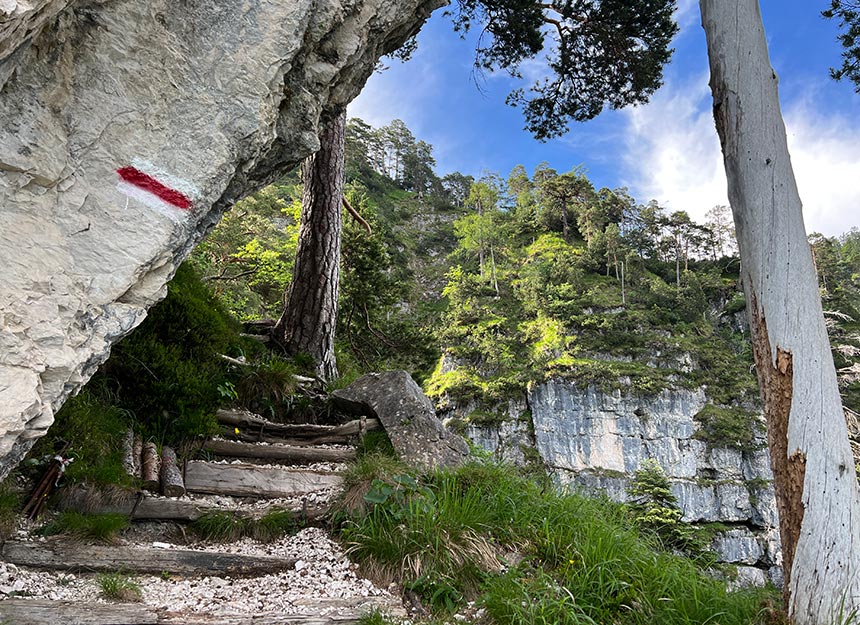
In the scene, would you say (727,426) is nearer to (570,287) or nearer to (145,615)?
(570,287)

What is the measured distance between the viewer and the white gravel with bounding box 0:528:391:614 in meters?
2.82

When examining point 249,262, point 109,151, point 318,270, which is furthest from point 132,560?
point 249,262

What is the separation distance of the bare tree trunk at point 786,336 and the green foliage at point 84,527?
396 centimetres

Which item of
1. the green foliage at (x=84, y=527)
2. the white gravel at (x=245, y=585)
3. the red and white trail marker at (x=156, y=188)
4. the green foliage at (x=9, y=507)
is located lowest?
the white gravel at (x=245, y=585)

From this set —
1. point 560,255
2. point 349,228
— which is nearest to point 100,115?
point 349,228

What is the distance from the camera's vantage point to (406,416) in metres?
5.79

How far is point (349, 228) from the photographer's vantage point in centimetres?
1192

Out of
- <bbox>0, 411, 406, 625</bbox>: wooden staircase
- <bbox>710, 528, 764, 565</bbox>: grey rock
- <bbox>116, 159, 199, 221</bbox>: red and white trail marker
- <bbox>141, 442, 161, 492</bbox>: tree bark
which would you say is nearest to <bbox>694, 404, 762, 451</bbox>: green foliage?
<bbox>710, 528, 764, 565</bbox>: grey rock

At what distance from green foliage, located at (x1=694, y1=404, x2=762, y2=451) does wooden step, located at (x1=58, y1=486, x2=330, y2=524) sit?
4306cm

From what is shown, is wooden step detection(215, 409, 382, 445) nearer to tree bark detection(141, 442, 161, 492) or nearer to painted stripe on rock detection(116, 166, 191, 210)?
tree bark detection(141, 442, 161, 492)

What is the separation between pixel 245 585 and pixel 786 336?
3.53 metres

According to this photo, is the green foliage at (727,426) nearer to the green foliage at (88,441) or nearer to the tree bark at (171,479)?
the tree bark at (171,479)

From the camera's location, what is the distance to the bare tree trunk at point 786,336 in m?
2.90

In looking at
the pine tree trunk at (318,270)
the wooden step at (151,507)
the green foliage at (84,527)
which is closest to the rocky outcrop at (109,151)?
the green foliage at (84,527)
